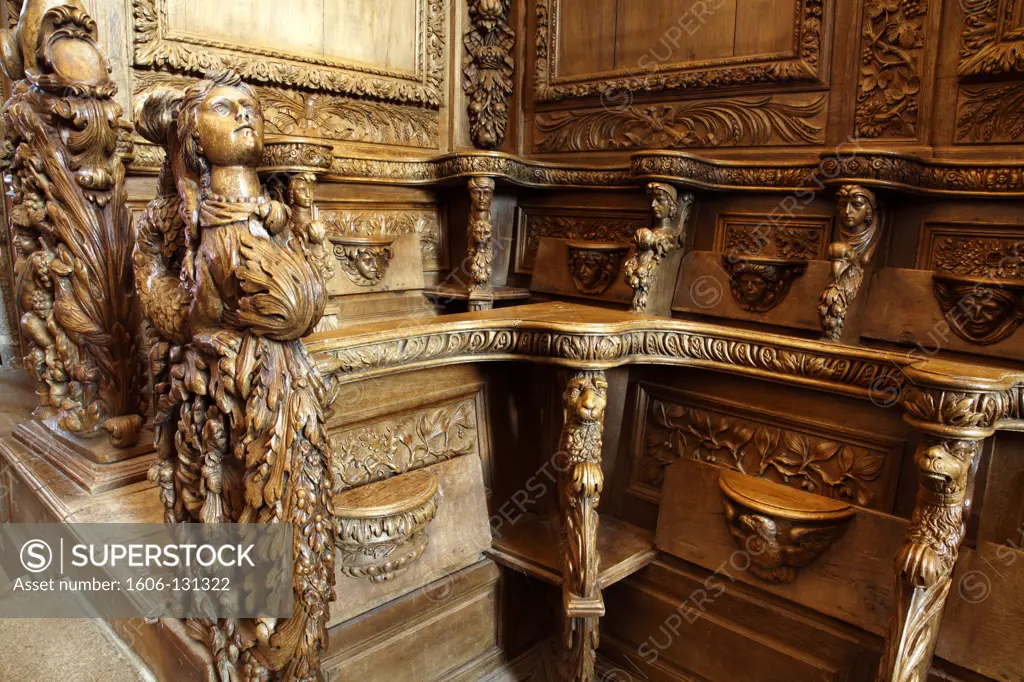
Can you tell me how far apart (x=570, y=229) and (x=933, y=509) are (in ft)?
5.31

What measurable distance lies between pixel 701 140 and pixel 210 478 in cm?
194

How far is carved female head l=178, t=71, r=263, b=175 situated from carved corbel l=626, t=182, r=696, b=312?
54.1 inches

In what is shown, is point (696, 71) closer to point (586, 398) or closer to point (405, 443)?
point (586, 398)

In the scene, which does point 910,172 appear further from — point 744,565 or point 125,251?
point 125,251

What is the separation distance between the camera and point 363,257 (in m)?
2.48

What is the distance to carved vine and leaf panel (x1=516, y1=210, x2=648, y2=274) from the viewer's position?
7.98 feet

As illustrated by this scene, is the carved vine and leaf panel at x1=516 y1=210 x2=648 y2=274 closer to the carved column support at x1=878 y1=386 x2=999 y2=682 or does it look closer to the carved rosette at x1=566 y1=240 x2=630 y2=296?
the carved rosette at x1=566 y1=240 x2=630 y2=296

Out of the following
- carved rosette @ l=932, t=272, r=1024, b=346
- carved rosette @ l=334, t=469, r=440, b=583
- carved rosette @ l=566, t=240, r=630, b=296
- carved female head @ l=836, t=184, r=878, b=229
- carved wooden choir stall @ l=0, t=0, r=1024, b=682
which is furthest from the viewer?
carved rosette @ l=566, t=240, r=630, b=296

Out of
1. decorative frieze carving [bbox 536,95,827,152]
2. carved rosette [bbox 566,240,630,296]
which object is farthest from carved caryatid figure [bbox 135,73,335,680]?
decorative frieze carving [bbox 536,95,827,152]

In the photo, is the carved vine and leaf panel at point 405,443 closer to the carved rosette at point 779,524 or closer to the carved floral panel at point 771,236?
the carved rosette at point 779,524

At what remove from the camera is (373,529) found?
1.50m

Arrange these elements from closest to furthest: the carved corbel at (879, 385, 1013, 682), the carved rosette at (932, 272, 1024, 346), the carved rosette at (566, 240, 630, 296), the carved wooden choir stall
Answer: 1. the carved wooden choir stall
2. the carved corbel at (879, 385, 1013, 682)
3. the carved rosette at (932, 272, 1024, 346)
4. the carved rosette at (566, 240, 630, 296)

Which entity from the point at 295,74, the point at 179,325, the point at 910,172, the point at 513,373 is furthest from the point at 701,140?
the point at 179,325

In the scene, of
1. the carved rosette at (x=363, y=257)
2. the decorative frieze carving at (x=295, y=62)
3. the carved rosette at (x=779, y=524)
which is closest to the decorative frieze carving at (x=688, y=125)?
the decorative frieze carving at (x=295, y=62)
